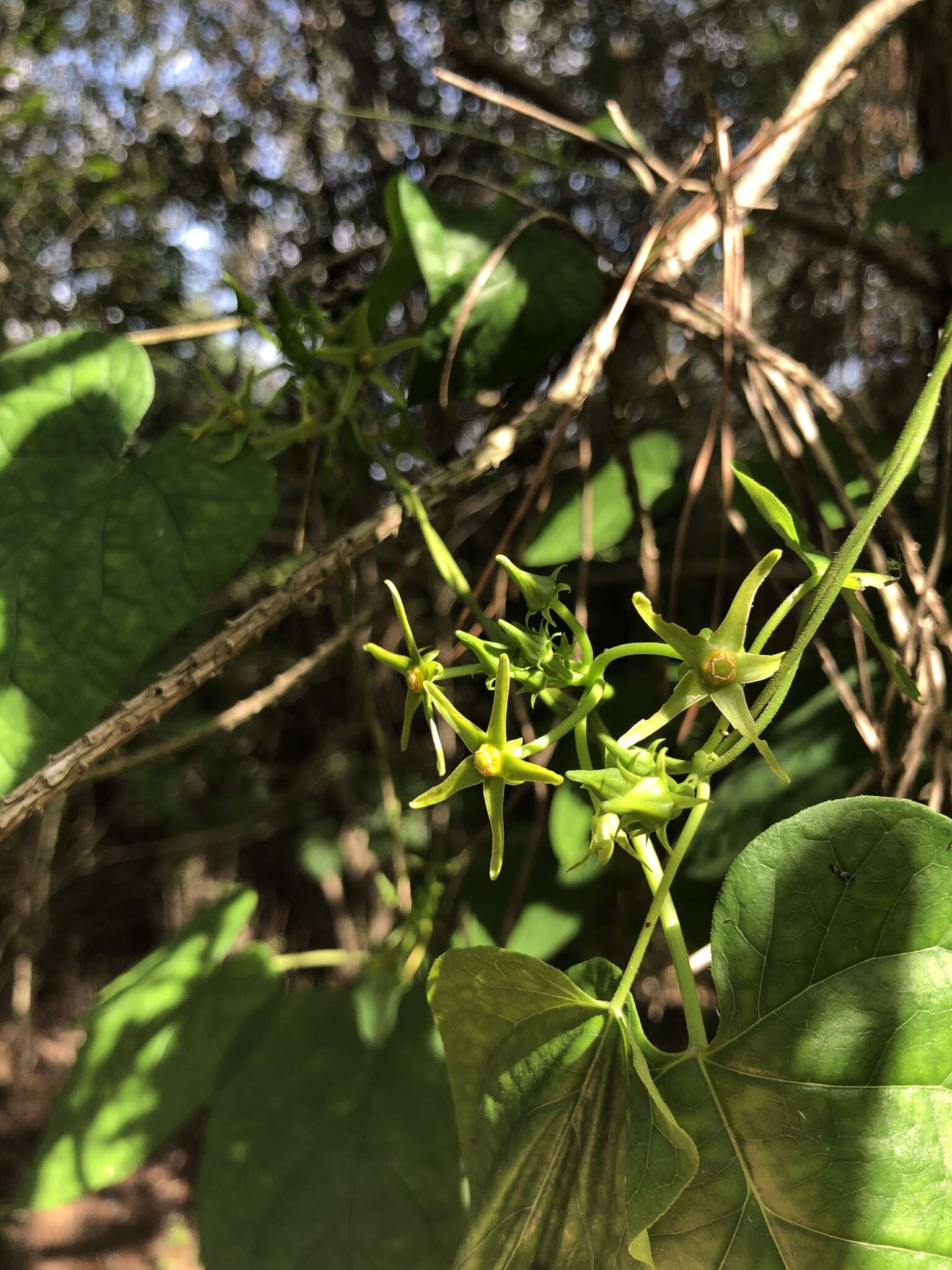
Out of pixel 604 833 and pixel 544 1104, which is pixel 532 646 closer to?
pixel 604 833

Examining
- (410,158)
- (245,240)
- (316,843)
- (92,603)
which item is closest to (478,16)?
(410,158)

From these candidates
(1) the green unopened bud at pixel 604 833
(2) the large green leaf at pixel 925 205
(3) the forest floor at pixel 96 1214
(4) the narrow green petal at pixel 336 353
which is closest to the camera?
(1) the green unopened bud at pixel 604 833

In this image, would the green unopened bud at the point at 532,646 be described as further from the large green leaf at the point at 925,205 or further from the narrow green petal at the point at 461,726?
the large green leaf at the point at 925,205

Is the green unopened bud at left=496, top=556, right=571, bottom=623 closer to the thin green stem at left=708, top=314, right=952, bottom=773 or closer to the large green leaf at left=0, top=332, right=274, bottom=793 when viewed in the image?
the thin green stem at left=708, top=314, right=952, bottom=773

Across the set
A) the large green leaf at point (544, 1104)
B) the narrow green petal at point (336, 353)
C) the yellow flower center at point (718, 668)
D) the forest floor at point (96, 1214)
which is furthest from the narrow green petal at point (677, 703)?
the forest floor at point (96, 1214)

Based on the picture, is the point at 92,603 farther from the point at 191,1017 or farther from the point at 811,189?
the point at 811,189
